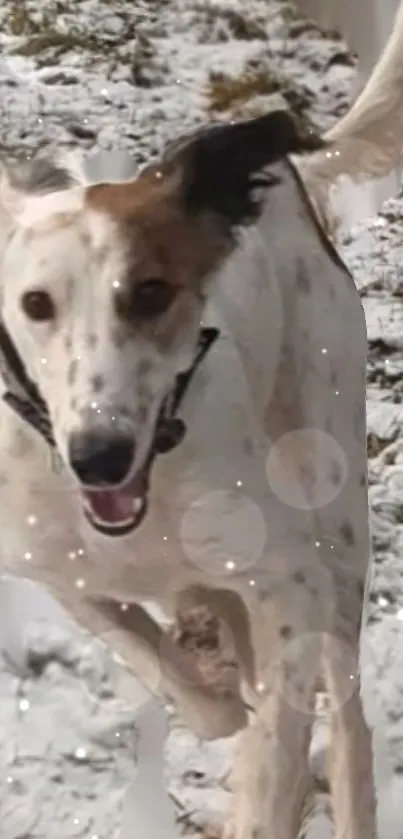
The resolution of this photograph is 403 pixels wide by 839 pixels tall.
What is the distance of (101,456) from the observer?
74 centimetres

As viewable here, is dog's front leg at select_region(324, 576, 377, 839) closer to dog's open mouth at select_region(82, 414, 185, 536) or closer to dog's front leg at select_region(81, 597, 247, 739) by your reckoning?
dog's front leg at select_region(81, 597, 247, 739)

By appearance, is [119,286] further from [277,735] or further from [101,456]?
[277,735]

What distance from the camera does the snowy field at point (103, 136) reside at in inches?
35.0

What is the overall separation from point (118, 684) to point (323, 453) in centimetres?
27

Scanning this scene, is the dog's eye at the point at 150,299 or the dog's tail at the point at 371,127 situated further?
the dog's tail at the point at 371,127

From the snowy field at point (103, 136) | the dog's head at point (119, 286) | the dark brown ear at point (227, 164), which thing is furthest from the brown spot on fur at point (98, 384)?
the snowy field at point (103, 136)

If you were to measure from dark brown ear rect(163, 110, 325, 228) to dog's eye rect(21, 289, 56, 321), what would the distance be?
13cm

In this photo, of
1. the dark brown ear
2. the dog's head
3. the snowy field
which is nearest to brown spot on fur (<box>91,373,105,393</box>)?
the dog's head

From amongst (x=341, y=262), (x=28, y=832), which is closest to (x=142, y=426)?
(x=341, y=262)

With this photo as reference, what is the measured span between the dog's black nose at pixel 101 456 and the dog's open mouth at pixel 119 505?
23mm

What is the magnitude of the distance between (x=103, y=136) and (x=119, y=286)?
19cm

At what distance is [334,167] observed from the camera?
868mm

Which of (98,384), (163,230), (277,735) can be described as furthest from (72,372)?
(277,735)

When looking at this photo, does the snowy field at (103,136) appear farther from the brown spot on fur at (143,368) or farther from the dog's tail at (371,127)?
the brown spot on fur at (143,368)
